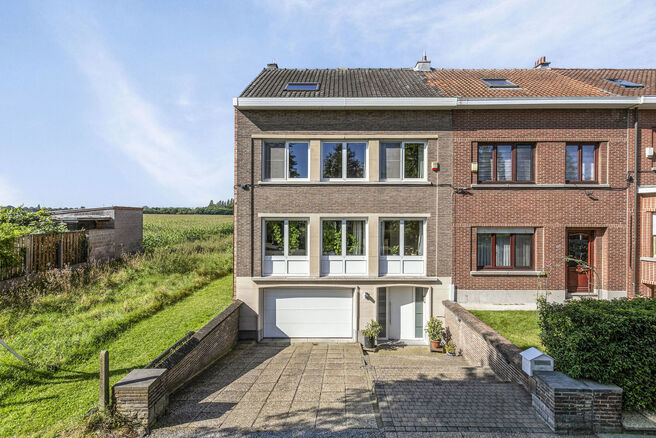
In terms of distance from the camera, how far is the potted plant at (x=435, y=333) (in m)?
8.84

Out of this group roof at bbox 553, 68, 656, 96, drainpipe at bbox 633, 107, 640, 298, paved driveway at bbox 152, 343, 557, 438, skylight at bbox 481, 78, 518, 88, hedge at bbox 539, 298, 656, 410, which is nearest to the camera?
hedge at bbox 539, 298, 656, 410

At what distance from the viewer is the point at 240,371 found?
702 cm

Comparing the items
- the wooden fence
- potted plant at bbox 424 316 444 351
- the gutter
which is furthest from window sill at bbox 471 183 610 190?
the wooden fence

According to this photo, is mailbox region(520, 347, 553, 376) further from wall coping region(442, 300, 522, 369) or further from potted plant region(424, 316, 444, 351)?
potted plant region(424, 316, 444, 351)

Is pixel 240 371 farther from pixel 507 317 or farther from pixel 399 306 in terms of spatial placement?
pixel 507 317

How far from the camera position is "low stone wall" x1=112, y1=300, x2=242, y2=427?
15.2ft

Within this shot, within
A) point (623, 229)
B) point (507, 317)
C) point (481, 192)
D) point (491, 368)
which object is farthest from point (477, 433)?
point (623, 229)

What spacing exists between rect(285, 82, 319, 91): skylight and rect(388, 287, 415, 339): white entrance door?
7358 mm

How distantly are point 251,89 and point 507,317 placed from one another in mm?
10813

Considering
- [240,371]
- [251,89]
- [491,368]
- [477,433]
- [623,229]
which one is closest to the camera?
[477,433]

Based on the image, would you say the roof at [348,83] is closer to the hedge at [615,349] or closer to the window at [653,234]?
the hedge at [615,349]

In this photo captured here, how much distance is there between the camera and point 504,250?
959cm

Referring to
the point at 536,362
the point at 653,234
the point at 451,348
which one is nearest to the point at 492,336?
the point at 536,362

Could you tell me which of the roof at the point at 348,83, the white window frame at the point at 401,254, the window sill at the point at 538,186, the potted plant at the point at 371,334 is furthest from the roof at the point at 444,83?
the potted plant at the point at 371,334
